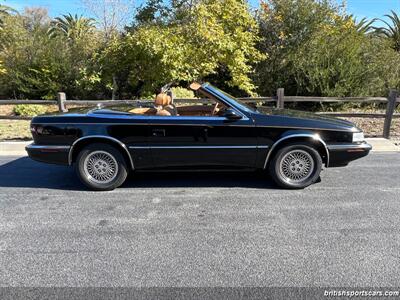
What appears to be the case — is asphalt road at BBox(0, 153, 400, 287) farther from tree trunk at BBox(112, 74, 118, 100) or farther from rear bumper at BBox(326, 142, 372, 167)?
tree trunk at BBox(112, 74, 118, 100)

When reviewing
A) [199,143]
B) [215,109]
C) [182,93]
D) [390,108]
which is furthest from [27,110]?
[390,108]

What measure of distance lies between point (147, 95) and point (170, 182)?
26.4ft

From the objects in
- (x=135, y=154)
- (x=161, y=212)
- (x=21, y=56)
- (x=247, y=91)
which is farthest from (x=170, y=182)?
(x=21, y=56)

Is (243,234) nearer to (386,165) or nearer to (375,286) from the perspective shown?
(375,286)

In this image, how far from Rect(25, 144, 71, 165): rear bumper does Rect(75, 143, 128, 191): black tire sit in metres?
0.19

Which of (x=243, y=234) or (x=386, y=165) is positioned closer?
(x=243, y=234)

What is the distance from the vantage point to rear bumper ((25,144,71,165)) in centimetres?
567

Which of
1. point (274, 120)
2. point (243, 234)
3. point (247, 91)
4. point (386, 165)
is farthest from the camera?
point (247, 91)

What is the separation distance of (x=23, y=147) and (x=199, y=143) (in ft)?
16.5

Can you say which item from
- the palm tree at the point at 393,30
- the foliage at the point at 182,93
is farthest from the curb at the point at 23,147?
the palm tree at the point at 393,30

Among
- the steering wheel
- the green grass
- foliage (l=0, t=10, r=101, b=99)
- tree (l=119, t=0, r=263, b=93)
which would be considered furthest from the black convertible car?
foliage (l=0, t=10, r=101, b=99)

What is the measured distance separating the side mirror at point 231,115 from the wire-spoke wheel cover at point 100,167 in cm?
165

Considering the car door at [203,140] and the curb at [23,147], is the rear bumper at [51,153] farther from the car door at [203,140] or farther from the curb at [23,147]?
the curb at [23,147]

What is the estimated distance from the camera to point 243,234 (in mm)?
4164
